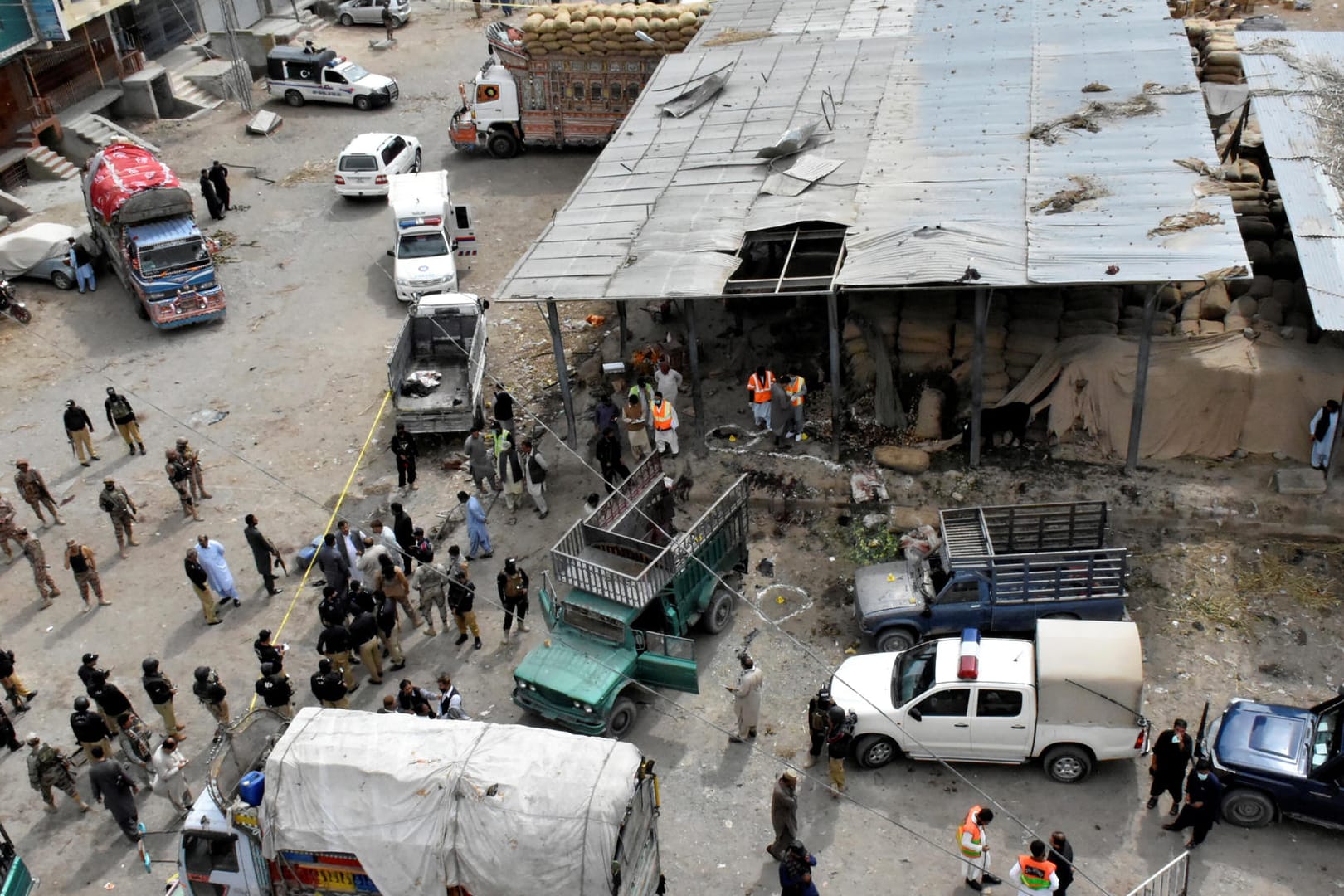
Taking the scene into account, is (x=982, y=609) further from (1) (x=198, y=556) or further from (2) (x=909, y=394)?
(1) (x=198, y=556)

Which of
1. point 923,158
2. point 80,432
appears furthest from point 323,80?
point 923,158

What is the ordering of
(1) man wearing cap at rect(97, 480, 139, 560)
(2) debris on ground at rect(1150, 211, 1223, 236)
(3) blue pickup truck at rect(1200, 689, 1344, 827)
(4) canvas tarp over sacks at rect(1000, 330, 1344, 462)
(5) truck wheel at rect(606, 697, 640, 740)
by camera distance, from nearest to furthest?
(3) blue pickup truck at rect(1200, 689, 1344, 827)
(5) truck wheel at rect(606, 697, 640, 740)
(2) debris on ground at rect(1150, 211, 1223, 236)
(4) canvas tarp over sacks at rect(1000, 330, 1344, 462)
(1) man wearing cap at rect(97, 480, 139, 560)

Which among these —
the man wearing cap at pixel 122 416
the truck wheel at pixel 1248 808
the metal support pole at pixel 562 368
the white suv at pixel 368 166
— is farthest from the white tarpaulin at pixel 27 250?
the truck wheel at pixel 1248 808

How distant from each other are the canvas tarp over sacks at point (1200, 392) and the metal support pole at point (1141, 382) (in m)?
0.23

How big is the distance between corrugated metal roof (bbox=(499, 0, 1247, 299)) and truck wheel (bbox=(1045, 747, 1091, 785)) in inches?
245

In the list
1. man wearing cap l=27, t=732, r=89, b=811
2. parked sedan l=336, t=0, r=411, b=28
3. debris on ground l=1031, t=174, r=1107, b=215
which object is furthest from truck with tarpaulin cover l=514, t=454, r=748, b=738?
parked sedan l=336, t=0, r=411, b=28

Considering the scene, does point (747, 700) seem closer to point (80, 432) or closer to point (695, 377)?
point (695, 377)

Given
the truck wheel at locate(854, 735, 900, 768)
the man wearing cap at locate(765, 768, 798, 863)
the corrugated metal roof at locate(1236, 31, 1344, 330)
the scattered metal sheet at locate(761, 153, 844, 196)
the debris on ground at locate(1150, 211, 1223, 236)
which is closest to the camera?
the man wearing cap at locate(765, 768, 798, 863)

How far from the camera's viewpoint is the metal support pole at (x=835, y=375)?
17.1 meters

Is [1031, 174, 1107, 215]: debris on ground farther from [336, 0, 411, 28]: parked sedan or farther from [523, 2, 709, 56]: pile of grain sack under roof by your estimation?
[336, 0, 411, 28]: parked sedan

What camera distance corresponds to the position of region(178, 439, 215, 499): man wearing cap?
61.4ft

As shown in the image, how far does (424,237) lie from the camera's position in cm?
2519

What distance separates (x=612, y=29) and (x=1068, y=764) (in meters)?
22.5

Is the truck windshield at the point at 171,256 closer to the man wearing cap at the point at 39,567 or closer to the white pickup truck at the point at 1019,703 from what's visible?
the man wearing cap at the point at 39,567
